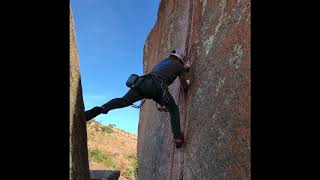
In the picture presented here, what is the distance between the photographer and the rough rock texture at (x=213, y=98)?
4785 millimetres

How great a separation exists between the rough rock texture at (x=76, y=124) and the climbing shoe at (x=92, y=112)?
1354 mm

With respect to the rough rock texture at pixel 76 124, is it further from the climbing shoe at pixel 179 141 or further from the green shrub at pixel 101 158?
the green shrub at pixel 101 158

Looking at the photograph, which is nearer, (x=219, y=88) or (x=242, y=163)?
(x=242, y=163)

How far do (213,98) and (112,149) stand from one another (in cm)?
2145

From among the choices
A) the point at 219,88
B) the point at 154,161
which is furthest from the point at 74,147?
the point at 154,161

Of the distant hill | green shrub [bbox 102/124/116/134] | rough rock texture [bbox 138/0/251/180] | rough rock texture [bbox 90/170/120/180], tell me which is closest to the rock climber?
rough rock texture [bbox 138/0/251/180]

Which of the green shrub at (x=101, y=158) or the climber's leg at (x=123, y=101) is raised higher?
the green shrub at (x=101, y=158)

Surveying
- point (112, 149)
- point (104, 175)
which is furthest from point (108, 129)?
point (104, 175)

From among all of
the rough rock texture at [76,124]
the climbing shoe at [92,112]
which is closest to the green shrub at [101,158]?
the climbing shoe at [92,112]

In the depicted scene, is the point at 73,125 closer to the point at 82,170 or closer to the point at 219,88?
the point at 82,170

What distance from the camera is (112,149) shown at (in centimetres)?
2667

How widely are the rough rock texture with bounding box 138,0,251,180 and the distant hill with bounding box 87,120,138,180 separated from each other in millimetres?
13724
